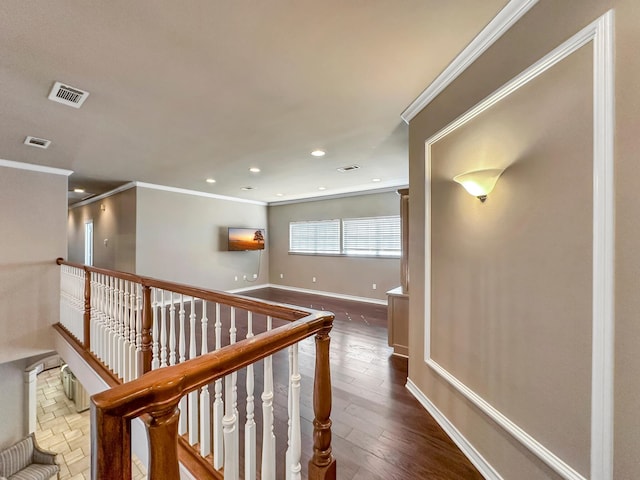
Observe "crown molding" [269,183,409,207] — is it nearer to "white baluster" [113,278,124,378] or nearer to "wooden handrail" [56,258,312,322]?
"wooden handrail" [56,258,312,322]

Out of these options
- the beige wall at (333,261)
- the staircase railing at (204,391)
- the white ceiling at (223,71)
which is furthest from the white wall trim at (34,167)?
the beige wall at (333,261)

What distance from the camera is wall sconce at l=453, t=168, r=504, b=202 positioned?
145 centimetres

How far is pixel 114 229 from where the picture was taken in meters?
5.68

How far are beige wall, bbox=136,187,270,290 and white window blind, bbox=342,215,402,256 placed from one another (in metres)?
2.74

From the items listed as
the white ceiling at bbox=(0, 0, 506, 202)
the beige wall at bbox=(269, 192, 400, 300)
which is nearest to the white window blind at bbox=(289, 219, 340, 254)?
the beige wall at bbox=(269, 192, 400, 300)

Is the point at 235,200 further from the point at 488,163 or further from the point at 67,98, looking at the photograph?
the point at 488,163

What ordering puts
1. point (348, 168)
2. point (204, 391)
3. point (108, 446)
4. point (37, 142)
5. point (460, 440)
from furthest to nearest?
point (348, 168) < point (37, 142) < point (460, 440) < point (204, 391) < point (108, 446)

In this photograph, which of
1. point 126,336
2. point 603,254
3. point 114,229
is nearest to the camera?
point 603,254

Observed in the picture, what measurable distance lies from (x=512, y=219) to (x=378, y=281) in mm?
4455

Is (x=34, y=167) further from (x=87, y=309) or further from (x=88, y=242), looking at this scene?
(x=88, y=242)

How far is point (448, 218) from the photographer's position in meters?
1.90

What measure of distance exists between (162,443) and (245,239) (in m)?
6.44

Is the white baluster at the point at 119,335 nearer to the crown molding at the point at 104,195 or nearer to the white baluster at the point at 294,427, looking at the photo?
the white baluster at the point at 294,427

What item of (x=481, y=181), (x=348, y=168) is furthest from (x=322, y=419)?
(x=348, y=168)
